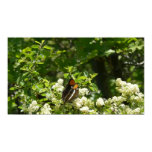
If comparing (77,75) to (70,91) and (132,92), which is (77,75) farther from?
(132,92)

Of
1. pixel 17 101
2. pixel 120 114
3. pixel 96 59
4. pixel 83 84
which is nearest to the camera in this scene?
pixel 120 114

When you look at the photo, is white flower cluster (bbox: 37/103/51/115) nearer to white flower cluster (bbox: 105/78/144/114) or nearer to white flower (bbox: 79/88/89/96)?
white flower (bbox: 79/88/89/96)

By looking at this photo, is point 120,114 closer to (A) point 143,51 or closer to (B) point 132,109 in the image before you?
(B) point 132,109

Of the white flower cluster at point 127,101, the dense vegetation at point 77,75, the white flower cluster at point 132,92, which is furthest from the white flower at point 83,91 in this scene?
the white flower cluster at point 132,92

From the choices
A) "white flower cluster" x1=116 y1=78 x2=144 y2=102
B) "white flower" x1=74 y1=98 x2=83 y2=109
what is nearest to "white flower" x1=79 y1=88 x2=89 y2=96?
"white flower" x1=74 y1=98 x2=83 y2=109

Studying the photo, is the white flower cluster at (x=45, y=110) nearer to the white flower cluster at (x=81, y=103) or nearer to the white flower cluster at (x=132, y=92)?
the white flower cluster at (x=81, y=103)

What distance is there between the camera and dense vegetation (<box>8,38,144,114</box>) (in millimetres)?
2545

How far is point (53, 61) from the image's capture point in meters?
3.59

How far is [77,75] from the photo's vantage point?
2.92m

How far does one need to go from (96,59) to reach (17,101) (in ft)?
4.57

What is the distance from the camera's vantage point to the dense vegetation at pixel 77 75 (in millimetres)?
2545

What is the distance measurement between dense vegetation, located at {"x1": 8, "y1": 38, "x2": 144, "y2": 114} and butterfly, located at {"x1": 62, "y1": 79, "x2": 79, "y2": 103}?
41mm

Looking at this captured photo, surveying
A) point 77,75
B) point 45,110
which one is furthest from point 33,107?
point 77,75

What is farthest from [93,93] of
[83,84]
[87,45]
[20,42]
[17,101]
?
[20,42]
